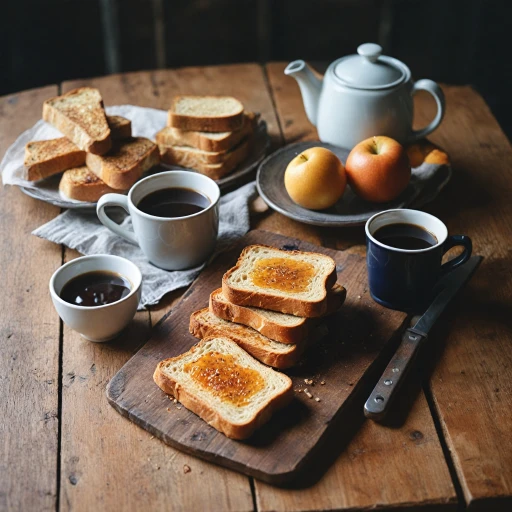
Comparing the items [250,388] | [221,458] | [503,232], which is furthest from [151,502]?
[503,232]

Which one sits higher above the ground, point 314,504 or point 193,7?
point 314,504

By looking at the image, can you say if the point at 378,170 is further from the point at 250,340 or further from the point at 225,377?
the point at 225,377

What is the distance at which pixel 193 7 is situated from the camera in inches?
143

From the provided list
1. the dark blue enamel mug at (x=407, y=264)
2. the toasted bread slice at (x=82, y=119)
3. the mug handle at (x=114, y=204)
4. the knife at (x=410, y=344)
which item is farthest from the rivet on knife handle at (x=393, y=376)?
the toasted bread slice at (x=82, y=119)

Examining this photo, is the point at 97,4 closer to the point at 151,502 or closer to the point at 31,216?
the point at 31,216

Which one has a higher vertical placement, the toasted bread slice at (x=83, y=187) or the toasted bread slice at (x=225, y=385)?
the toasted bread slice at (x=225, y=385)

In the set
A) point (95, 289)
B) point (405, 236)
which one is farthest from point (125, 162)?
point (405, 236)

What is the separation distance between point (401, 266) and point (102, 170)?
0.85 metres

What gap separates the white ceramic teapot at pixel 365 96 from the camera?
186 cm

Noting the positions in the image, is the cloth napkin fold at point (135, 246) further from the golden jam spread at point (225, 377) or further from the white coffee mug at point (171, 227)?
the golden jam spread at point (225, 377)

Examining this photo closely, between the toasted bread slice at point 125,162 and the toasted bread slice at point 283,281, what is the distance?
18.0 inches

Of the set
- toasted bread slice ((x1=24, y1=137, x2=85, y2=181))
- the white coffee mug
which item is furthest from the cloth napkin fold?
toasted bread slice ((x1=24, y1=137, x2=85, y2=181))

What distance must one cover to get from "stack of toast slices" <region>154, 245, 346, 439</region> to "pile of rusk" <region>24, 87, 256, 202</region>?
50cm

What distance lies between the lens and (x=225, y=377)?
4.08 ft
